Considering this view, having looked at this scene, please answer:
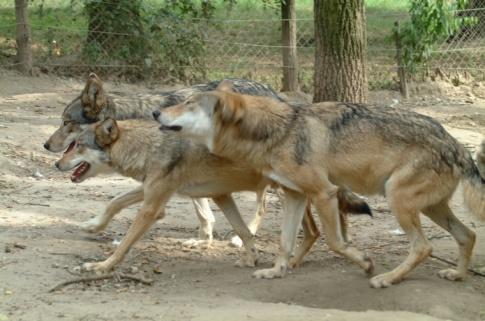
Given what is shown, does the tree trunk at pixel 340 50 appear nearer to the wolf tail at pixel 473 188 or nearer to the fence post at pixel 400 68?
the wolf tail at pixel 473 188

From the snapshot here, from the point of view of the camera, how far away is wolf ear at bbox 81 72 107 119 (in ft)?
26.7

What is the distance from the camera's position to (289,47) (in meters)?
16.0

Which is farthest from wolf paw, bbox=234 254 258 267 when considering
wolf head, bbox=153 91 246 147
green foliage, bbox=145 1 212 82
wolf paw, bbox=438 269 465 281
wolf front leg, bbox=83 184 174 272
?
green foliage, bbox=145 1 212 82

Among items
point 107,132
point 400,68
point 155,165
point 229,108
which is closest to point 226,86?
point 229,108

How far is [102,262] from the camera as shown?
713 centimetres

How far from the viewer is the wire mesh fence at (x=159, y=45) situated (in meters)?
15.5

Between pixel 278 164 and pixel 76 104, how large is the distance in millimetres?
2471

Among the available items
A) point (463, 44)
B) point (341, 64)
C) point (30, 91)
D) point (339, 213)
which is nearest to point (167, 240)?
point (339, 213)

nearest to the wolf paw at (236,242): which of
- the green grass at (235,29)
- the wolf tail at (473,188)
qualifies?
the wolf tail at (473,188)

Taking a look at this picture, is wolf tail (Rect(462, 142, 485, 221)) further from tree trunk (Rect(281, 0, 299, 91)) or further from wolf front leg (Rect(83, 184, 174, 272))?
tree trunk (Rect(281, 0, 299, 91))

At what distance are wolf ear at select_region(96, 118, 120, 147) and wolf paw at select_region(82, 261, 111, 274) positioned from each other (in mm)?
1097

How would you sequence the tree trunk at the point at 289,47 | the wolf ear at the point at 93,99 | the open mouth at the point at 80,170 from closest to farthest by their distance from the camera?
the open mouth at the point at 80,170
the wolf ear at the point at 93,99
the tree trunk at the point at 289,47

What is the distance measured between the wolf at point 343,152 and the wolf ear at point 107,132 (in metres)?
0.79

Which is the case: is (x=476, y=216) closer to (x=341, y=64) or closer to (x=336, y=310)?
(x=336, y=310)
